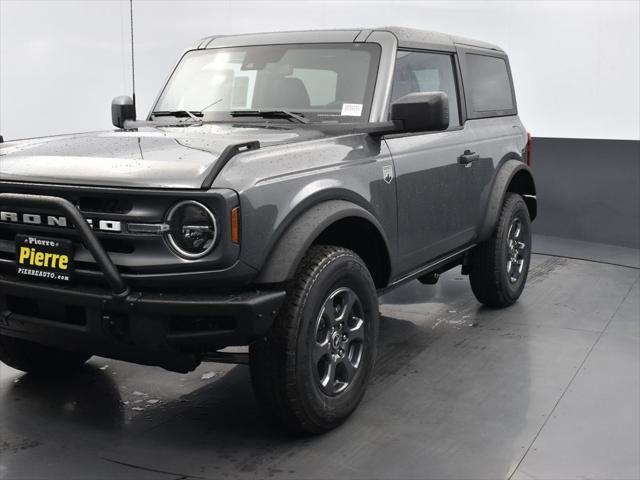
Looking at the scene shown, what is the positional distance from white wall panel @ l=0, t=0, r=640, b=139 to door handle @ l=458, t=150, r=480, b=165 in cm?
369

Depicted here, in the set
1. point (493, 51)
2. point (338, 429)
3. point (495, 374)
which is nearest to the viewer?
point (338, 429)

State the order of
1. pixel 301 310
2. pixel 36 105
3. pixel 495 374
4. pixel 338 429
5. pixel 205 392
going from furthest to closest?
pixel 36 105, pixel 495 374, pixel 205 392, pixel 338 429, pixel 301 310

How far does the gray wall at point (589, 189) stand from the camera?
25.6ft

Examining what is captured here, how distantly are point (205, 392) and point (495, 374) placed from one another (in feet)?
4.98

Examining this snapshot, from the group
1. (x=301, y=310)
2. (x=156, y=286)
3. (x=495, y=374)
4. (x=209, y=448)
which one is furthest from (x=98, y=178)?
(x=495, y=374)

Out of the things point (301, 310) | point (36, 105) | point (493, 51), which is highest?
point (493, 51)

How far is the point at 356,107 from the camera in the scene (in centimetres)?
387

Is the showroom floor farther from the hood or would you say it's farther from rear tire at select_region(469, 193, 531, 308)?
the hood

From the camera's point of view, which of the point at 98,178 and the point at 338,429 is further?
the point at 338,429

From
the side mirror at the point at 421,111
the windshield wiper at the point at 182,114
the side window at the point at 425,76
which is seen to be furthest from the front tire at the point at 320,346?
the windshield wiper at the point at 182,114

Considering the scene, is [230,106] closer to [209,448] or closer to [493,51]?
[209,448]

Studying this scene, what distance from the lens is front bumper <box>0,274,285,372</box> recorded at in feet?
9.18

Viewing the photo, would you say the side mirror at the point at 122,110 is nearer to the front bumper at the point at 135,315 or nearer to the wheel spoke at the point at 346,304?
the front bumper at the point at 135,315

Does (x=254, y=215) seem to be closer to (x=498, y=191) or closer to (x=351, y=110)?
(x=351, y=110)
